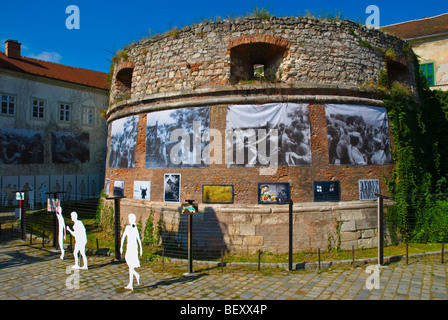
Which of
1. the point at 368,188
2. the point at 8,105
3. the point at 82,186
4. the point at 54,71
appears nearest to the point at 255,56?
the point at 368,188

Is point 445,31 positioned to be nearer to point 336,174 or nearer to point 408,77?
point 408,77

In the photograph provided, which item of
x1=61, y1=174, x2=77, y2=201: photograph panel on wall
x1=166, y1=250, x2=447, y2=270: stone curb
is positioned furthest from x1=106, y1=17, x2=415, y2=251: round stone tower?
x1=61, y1=174, x2=77, y2=201: photograph panel on wall

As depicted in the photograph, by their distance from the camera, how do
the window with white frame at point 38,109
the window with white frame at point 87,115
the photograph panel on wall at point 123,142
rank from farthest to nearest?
the window with white frame at point 87,115 → the window with white frame at point 38,109 → the photograph panel on wall at point 123,142

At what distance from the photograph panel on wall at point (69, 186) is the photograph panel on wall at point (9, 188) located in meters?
3.27

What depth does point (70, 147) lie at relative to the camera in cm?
2320

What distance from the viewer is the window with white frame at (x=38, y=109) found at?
848 inches

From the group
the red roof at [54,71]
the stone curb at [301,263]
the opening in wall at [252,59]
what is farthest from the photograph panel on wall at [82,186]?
the opening in wall at [252,59]

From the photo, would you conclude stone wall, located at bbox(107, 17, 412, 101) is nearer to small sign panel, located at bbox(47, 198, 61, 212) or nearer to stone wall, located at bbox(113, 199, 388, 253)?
stone wall, located at bbox(113, 199, 388, 253)

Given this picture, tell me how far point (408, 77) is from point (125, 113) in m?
10.5

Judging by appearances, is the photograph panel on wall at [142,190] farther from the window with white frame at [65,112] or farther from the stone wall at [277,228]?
the window with white frame at [65,112]

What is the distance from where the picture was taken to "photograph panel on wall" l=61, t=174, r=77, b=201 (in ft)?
74.0

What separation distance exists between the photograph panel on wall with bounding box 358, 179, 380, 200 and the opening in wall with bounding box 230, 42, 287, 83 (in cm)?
416

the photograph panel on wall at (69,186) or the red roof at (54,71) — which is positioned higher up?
the red roof at (54,71)

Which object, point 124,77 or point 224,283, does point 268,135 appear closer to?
point 224,283
